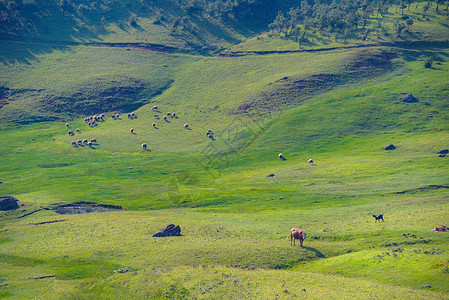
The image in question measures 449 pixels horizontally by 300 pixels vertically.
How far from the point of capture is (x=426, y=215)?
153 feet

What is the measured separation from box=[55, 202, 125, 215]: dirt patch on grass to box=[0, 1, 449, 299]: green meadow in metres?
2.19

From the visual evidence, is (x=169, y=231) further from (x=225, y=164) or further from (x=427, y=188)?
(x=225, y=164)

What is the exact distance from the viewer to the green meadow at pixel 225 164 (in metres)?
35.9

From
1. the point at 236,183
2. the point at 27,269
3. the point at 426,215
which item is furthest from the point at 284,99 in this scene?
the point at 27,269

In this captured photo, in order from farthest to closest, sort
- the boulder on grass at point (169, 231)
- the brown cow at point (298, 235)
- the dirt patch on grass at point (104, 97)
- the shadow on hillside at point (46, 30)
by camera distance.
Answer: the shadow on hillside at point (46, 30) < the dirt patch on grass at point (104, 97) < the boulder on grass at point (169, 231) < the brown cow at point (298, 235)

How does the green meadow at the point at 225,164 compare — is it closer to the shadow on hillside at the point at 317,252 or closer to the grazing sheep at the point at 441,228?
the shadow on hillside at the point at 317,252

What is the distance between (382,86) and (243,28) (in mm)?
90780

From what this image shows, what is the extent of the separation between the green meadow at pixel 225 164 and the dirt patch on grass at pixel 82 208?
2.19 metres

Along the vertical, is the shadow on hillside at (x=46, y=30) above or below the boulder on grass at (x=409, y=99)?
above

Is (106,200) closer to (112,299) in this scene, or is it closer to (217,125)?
(112,299)

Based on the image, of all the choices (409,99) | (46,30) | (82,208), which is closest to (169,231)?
(82,208)

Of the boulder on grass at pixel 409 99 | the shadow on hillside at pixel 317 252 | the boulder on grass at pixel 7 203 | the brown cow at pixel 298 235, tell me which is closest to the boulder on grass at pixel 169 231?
the brown cow at pixel 298 235

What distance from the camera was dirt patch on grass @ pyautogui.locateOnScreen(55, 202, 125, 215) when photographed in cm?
6519

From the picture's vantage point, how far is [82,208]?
6712 centimetres
